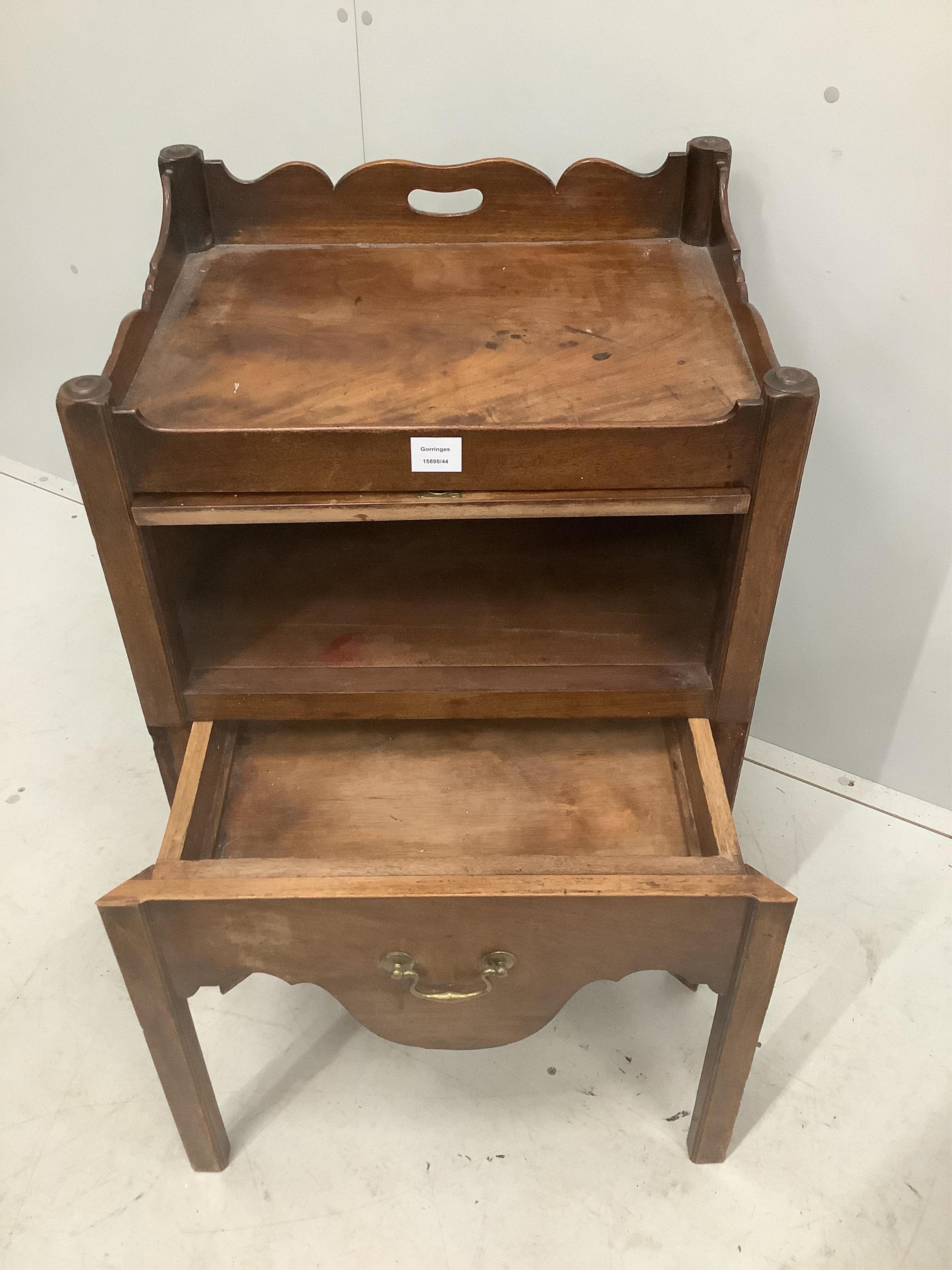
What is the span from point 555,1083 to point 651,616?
533 mm

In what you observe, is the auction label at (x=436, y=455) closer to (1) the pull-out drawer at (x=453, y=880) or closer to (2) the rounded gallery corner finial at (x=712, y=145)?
(1) the pull-out drawer at (x=453, y=880)

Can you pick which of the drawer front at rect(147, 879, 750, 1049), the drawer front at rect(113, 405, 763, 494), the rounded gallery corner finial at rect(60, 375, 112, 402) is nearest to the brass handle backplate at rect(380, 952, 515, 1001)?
the drawer front at rect(147, 879, 750, 1049)

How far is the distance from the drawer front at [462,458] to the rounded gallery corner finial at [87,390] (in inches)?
0.7

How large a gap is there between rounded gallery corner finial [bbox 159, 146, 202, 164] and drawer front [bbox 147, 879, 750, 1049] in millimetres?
694

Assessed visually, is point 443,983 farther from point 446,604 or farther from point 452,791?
point 446,604

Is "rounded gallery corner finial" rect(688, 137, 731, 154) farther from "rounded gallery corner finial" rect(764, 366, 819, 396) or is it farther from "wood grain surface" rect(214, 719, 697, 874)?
"wood grain surface" rect(214, 719, 697, 874)

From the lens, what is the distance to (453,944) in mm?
845

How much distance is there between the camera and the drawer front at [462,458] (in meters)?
0.79

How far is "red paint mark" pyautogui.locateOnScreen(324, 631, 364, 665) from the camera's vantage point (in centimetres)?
99

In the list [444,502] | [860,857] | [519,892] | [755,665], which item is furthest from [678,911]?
[860,857]

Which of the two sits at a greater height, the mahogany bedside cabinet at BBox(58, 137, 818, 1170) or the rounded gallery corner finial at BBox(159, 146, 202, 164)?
the rounded gallery corner finial at BBox(159, 146, 202, 164)

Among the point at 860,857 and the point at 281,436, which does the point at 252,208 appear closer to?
the point at 281,436

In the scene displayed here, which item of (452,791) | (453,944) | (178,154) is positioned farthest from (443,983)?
(178,154)

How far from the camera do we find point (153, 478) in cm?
82
